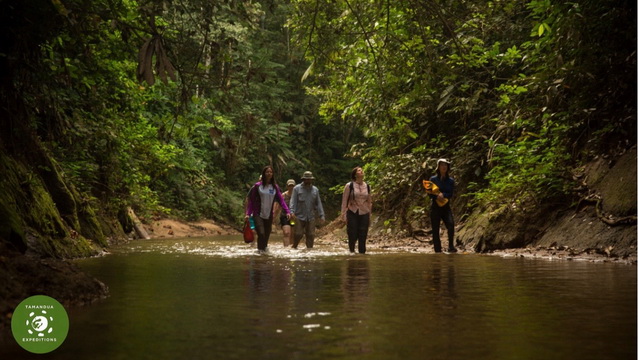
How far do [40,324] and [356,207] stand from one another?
11.9 metres

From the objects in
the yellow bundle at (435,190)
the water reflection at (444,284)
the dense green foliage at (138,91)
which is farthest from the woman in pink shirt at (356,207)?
the water reflection at (444,284)

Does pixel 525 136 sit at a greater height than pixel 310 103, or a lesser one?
lesser

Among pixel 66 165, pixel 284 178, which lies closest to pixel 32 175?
pixel 66 165

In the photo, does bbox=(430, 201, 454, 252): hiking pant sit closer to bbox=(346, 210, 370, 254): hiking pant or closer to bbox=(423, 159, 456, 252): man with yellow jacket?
bbox=(423, 159, 456, 252): man with yellow jacket

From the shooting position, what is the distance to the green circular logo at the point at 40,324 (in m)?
4.34

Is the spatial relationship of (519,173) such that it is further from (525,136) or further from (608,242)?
(608,242)

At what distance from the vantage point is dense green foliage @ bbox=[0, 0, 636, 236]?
9.08m

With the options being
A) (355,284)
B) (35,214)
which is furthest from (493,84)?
(355,284)

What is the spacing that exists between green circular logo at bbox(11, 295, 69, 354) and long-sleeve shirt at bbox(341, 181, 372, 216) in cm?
1106

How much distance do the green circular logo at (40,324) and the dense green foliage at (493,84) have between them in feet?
16.5

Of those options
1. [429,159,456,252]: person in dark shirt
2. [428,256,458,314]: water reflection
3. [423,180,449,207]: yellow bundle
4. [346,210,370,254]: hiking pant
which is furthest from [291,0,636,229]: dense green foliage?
[346,210,370,254]: hiking pant

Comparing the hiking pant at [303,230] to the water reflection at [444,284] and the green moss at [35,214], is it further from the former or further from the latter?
the water reflection at [444,284]

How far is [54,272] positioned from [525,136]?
12.8 m

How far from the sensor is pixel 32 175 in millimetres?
11695
